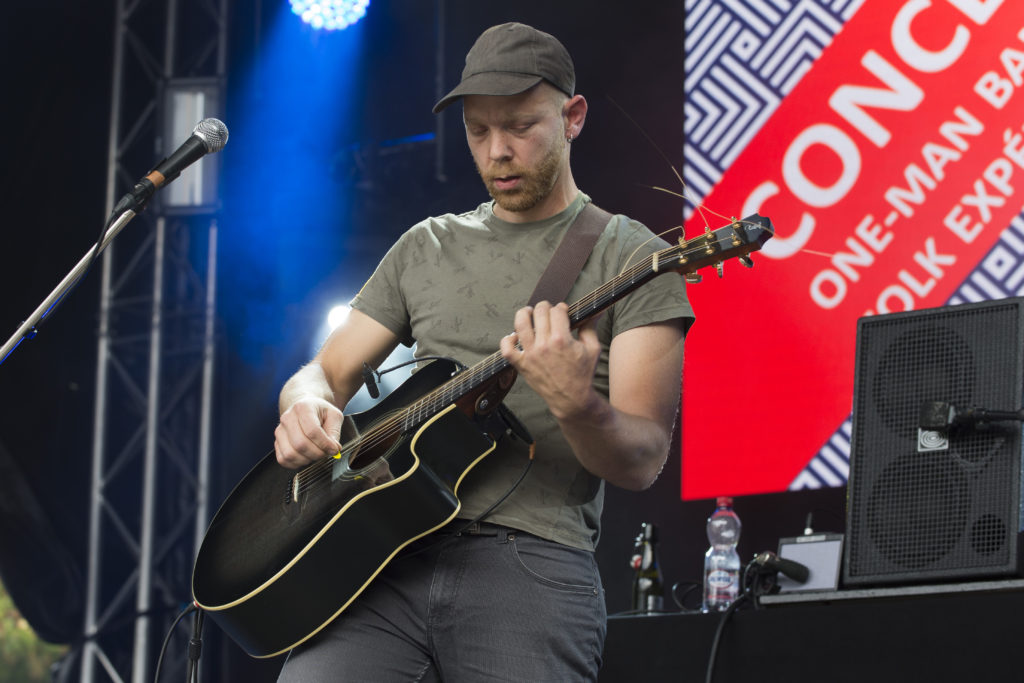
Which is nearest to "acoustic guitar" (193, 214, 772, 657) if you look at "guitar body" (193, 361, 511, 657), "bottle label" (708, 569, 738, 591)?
"guitar body" (193, 361, 511, 657)

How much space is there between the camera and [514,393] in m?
1.93

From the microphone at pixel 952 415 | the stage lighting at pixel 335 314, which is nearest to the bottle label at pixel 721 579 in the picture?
the microphone at pixel 952 415

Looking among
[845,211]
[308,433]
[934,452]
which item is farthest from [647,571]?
[308,433]

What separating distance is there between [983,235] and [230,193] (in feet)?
10.8

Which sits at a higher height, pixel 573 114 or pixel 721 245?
pixel 573 114

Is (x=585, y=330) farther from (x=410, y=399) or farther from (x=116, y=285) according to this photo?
(x=116, y=285)

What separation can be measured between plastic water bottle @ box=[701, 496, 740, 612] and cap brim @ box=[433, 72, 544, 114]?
5.26 ft

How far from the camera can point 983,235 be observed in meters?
3.44

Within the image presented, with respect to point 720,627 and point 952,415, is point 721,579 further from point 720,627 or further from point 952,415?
point 952,415

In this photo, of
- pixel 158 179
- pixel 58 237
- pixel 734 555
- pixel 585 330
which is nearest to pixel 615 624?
pixel 734 555

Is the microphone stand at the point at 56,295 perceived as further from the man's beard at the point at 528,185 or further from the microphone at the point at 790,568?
the microphone at the point at 790,568

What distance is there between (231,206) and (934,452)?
3.77m

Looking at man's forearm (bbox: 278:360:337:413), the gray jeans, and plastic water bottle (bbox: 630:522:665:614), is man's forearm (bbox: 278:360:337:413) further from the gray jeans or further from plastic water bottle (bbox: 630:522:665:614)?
plastic water bottle (bbox: 630:522:665:614)

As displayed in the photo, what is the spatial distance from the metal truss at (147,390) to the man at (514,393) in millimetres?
3172
